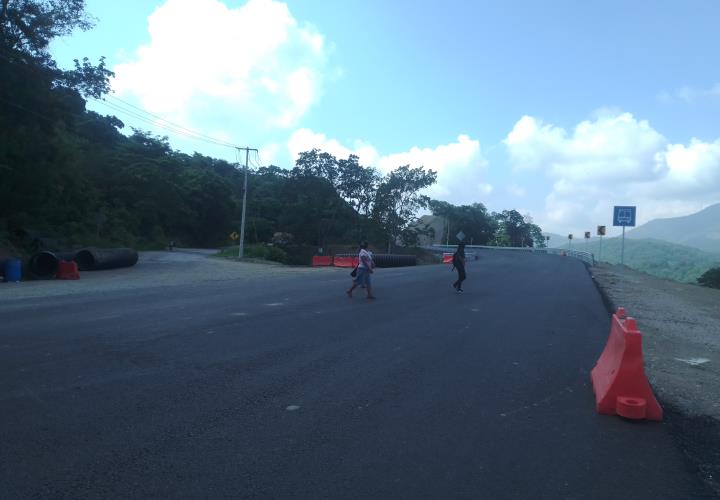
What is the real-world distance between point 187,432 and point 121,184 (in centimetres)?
5462

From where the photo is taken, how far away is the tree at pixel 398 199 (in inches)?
2478

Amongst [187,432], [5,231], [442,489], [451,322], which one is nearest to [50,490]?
[187,432]

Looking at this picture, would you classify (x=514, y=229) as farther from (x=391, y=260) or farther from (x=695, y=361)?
(x=695, y=361)

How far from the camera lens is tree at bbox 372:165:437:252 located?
62.9 m

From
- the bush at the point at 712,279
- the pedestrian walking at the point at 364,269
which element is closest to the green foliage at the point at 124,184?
the pedestrian walking at the point at 364,269

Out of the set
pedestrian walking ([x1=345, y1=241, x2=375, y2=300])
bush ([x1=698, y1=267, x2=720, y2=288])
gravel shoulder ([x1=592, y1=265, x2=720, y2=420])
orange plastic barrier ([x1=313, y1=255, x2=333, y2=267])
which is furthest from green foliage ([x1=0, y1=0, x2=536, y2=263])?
bush ([x1=698, y1=267, x2=720, y2=288])

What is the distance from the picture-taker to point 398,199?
210ft

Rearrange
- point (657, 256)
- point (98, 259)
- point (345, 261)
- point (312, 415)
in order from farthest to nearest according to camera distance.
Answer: point (657, 256)
point (345, 261)
point (98, 259)
point (312, 415)

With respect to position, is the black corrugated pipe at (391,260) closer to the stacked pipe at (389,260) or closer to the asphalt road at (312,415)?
the stacked pipe at (389,260)

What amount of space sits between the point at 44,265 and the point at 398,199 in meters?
45.8

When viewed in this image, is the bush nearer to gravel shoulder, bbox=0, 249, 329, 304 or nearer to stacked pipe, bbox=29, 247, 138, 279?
gravel shoulder, bbox=0, 249, 329, 304

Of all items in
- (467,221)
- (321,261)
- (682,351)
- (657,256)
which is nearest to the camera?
(682,351)

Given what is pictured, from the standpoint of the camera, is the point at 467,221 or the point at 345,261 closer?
the point at 345,261

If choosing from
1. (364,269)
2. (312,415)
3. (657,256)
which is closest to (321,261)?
(364,269)
